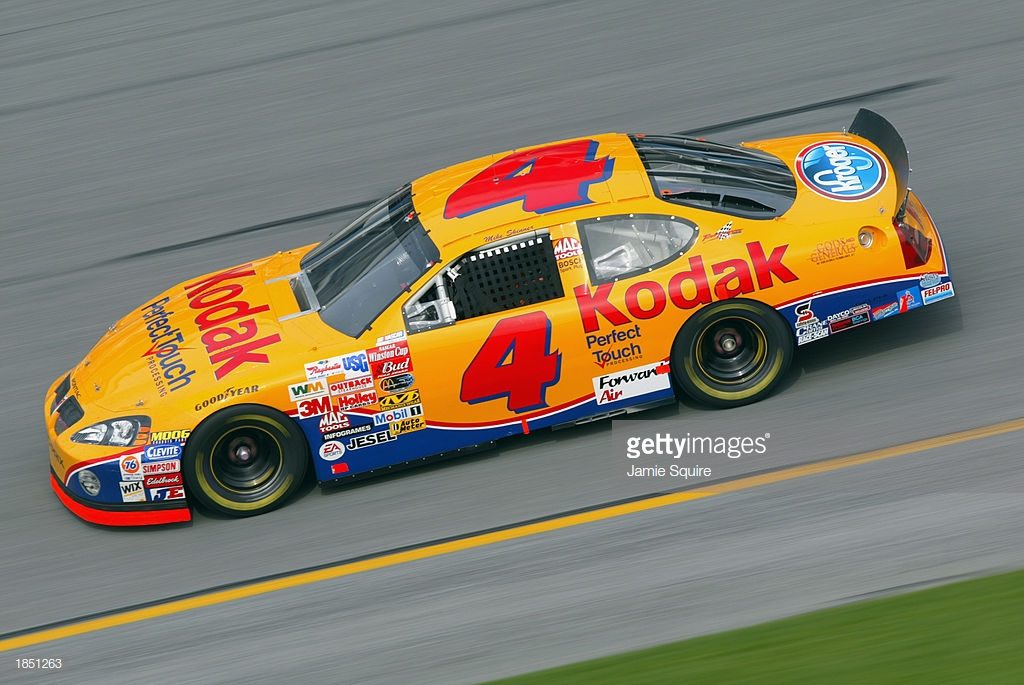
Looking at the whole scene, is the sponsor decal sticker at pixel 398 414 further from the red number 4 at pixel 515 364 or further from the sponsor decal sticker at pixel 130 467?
the sponsor decal sticker at pixel 130 467

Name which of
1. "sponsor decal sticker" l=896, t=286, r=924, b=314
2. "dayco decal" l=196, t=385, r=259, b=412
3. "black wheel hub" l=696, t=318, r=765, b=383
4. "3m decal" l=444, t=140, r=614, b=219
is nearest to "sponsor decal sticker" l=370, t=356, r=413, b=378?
"dayco decal" l=196, t=385, r=259, b=412

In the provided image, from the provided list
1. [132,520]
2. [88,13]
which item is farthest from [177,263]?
[88,13]

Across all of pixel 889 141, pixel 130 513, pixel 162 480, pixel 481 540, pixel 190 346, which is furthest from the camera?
pixel 889 141

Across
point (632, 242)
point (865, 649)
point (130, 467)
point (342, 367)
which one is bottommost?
point (865, 649)

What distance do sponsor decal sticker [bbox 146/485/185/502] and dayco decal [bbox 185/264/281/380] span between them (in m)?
0.71

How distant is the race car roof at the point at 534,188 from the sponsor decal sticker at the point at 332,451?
1.34 m

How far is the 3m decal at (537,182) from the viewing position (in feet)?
24.7

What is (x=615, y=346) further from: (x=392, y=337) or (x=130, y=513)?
(x=130, y=513)

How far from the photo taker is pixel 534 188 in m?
7.62

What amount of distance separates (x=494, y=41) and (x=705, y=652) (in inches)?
315

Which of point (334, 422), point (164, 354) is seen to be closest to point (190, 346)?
point (164, 354)

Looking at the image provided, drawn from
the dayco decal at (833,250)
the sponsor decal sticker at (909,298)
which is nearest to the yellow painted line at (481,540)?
the sponsor decal sticker at (909,298)

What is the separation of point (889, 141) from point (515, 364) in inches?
118

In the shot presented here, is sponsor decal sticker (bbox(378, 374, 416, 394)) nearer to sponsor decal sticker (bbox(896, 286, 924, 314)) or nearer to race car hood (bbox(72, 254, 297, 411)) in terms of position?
race car hood (bbox(72, 254, 297, 411))
